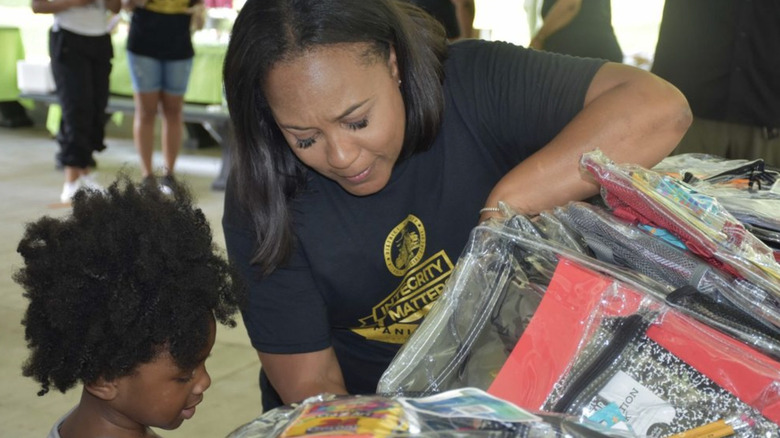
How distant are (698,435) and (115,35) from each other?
19.6ft

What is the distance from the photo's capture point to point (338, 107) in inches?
42.8

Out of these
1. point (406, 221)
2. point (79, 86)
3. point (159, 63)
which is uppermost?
point (406, 221)

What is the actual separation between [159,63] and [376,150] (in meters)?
3.58

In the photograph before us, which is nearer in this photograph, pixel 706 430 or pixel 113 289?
pixel 706 430

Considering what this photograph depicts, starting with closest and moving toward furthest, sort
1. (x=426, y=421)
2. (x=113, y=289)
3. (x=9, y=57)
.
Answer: (x=426, y=421), (x=113, y=289), (x=9, y=57)

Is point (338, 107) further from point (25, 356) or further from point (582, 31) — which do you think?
point (582, 31)

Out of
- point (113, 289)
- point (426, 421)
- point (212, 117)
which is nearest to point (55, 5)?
point (212, 117)

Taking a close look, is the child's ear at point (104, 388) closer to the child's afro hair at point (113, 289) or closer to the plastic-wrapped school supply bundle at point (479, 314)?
the child's afro hair at point (113, 289)

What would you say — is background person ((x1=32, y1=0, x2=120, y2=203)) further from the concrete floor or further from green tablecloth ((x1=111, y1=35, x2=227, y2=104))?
green tablecloth ((x1=111, y1=35, x2=227, y2=104))

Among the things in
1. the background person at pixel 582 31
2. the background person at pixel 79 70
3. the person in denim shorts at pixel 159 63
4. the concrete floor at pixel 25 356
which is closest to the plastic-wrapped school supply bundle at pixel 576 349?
the concrete floor at pixel 25 356

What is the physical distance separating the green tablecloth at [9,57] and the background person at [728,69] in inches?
201

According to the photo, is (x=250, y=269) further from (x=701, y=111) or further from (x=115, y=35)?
(x=115, y=35)

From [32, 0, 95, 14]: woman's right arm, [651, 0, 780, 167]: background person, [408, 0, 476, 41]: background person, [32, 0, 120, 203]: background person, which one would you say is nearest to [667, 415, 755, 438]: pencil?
[651, 0, 780, 167]: background person

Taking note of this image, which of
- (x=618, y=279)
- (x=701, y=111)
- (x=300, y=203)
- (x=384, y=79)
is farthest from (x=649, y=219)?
(x=701, y=111)
